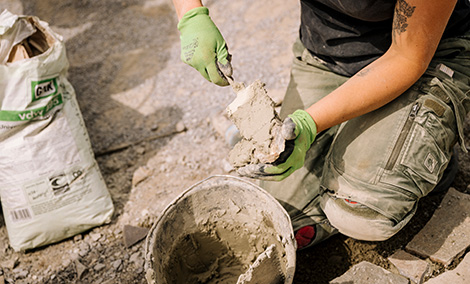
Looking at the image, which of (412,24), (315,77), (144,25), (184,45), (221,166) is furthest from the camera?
(144,25)

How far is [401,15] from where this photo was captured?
1305 millimetres

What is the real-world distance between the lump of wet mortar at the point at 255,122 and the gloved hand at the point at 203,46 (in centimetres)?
21

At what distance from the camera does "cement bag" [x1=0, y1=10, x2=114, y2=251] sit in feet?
5.96

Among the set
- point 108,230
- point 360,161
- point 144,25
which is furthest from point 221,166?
point 144,25

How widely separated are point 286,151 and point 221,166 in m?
0.89

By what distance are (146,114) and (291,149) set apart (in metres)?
1.46

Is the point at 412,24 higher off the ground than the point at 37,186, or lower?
higher

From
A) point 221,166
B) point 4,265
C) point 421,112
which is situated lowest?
point 4,265

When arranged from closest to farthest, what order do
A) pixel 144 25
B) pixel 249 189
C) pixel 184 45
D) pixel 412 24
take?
pixel 412 24
pixel 249 189
pixel 184 45
pixel 144 25

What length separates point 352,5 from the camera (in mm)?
1388

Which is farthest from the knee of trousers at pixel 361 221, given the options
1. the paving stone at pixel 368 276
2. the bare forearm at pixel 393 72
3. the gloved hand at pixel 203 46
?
the gloved hand at pixel 203 46

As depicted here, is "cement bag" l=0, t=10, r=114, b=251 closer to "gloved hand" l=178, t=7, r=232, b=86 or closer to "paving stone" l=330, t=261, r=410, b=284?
"gloved hand" l=178, t=7, r=232, b=86

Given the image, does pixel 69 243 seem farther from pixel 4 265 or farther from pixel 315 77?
pixel 315 77

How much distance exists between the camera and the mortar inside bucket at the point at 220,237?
1371 millimetres
